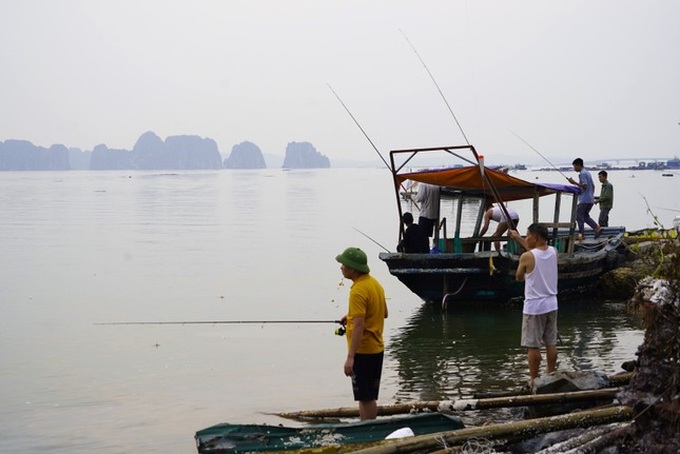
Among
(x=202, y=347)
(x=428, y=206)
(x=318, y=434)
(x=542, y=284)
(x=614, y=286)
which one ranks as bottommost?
(x=202, y=347)

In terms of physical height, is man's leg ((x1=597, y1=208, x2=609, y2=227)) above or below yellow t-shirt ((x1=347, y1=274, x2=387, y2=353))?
above

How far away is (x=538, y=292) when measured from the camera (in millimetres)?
8867

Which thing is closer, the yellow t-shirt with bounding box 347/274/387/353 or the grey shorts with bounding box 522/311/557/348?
the yellow t-shirt with bounding box 347/274/387/353

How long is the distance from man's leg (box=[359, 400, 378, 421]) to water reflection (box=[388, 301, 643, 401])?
3.01 meters

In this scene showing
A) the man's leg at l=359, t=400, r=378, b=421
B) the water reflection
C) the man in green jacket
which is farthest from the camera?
the man in green jacket

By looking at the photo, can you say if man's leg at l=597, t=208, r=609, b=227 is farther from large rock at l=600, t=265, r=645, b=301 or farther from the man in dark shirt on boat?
the man in dark shirt on boat

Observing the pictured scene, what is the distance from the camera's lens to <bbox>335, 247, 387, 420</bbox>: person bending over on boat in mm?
7223

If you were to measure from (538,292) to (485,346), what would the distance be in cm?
506

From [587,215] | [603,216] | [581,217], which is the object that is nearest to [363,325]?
[581,217]

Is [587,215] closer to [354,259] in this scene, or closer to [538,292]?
[538,292]

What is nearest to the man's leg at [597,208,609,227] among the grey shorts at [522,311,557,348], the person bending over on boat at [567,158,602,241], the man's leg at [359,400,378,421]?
the person bending over on boat at [567,158,602,241]

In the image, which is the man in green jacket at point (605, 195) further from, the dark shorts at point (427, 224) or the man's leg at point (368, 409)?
the man's leg at point (368, 409)

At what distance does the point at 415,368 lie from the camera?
1256cm

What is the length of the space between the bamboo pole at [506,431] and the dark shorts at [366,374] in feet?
3.00
